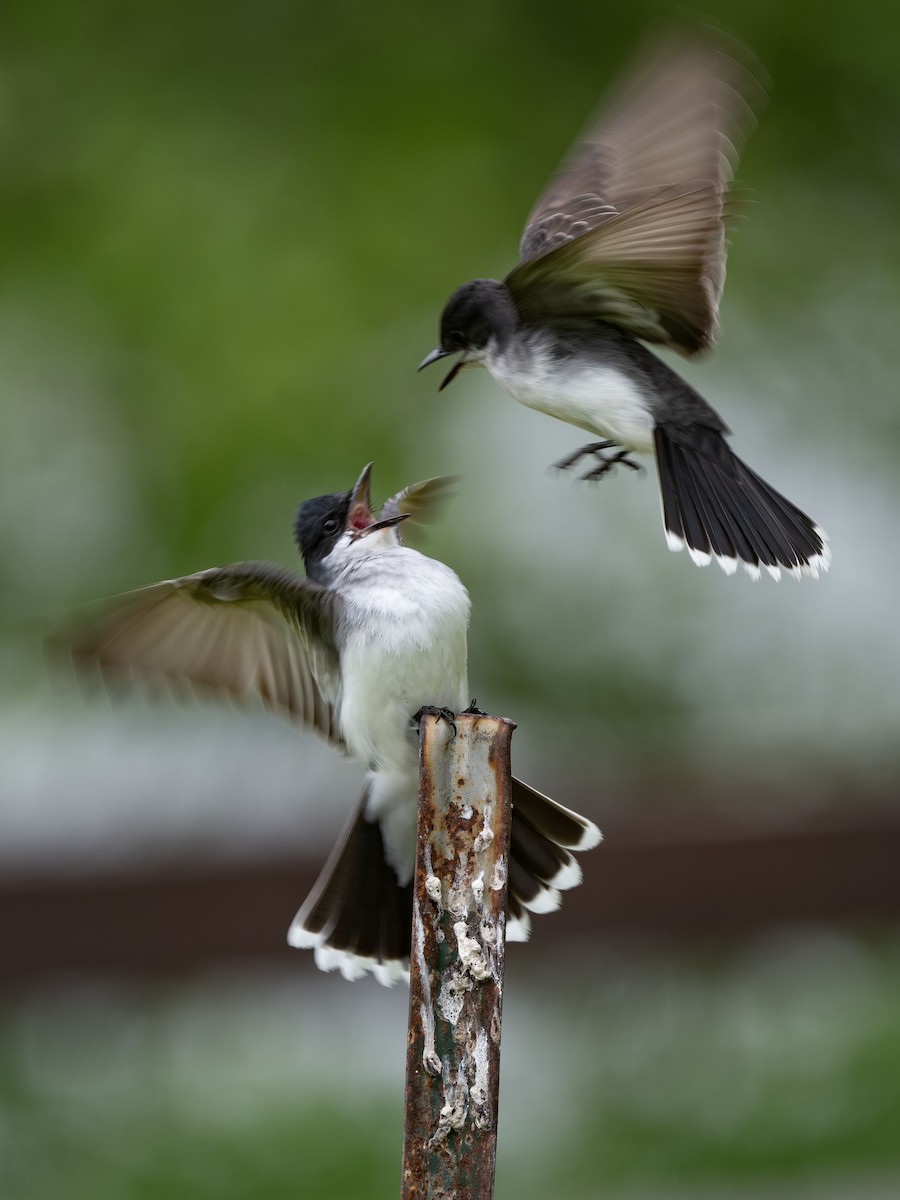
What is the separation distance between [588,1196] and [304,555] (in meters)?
3.14

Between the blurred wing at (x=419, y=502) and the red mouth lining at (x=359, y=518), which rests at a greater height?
the blurred wing at (x=419, y=502)

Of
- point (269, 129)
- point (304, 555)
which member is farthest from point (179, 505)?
point (304, 555)

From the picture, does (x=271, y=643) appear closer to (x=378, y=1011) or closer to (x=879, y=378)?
(x=378, y=1011)

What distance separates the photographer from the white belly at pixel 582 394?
271 cm

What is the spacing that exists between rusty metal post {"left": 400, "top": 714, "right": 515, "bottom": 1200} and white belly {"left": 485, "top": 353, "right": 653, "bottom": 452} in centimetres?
94

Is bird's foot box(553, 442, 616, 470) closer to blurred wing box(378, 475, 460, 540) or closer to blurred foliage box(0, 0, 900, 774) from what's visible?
blurred wing box(378, 475, 460, 540)

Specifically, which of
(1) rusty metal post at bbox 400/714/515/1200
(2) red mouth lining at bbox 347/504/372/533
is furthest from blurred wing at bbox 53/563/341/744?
(1) rusty metal post at bbox 400/714/515/1200

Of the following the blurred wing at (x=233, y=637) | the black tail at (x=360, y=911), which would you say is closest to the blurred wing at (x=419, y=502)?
Result: the blurred wing at (x=233, y=637)

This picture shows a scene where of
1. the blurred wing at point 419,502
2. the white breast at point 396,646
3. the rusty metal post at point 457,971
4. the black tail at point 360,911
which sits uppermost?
the blurred wing at point 419,502

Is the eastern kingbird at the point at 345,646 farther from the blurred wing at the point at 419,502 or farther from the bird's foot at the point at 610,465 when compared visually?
the bird's foot at the point at 610,465

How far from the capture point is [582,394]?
278cm

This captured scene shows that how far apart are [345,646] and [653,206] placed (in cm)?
100

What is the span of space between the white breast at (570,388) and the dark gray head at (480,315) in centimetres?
4

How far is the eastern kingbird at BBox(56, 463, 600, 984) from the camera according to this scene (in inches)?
112
